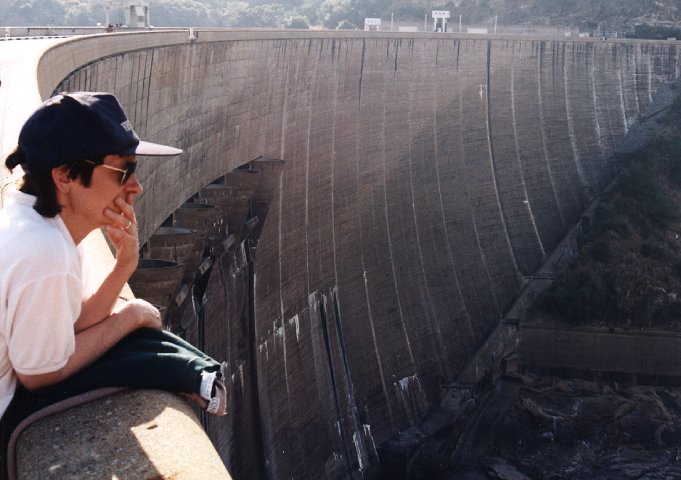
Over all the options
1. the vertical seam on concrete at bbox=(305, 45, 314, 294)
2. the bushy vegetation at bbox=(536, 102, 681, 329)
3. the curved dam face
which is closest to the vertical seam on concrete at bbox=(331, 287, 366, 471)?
the curved dam face

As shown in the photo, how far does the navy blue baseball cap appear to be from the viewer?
8.31 ft

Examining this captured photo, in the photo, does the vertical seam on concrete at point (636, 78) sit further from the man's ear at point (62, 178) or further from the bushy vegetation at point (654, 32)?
the man's ear at point (62, 178)

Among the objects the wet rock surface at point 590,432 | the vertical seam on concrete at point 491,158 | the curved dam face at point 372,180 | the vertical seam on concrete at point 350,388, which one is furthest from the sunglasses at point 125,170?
the vertical seam on concrete at point 491,158

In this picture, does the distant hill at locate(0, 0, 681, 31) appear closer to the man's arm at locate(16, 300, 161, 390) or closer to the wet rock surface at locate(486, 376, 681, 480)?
the wet rock surface at locate(486, 376, 681, 480)

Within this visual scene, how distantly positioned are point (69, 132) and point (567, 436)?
20179 millimetres

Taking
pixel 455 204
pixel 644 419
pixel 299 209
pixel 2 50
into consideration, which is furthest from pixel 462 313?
pixel 2 50

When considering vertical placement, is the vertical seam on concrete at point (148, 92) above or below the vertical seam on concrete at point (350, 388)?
above

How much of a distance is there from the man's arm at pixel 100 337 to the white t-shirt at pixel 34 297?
0.13ft

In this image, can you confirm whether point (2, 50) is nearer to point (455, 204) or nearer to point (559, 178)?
point (455, 204)

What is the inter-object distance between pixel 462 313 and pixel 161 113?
12.5 meters

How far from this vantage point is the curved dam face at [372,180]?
1412 cm

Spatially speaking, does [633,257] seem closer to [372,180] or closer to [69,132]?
[372,180]

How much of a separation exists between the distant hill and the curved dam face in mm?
11661

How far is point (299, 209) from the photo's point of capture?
1770cm
